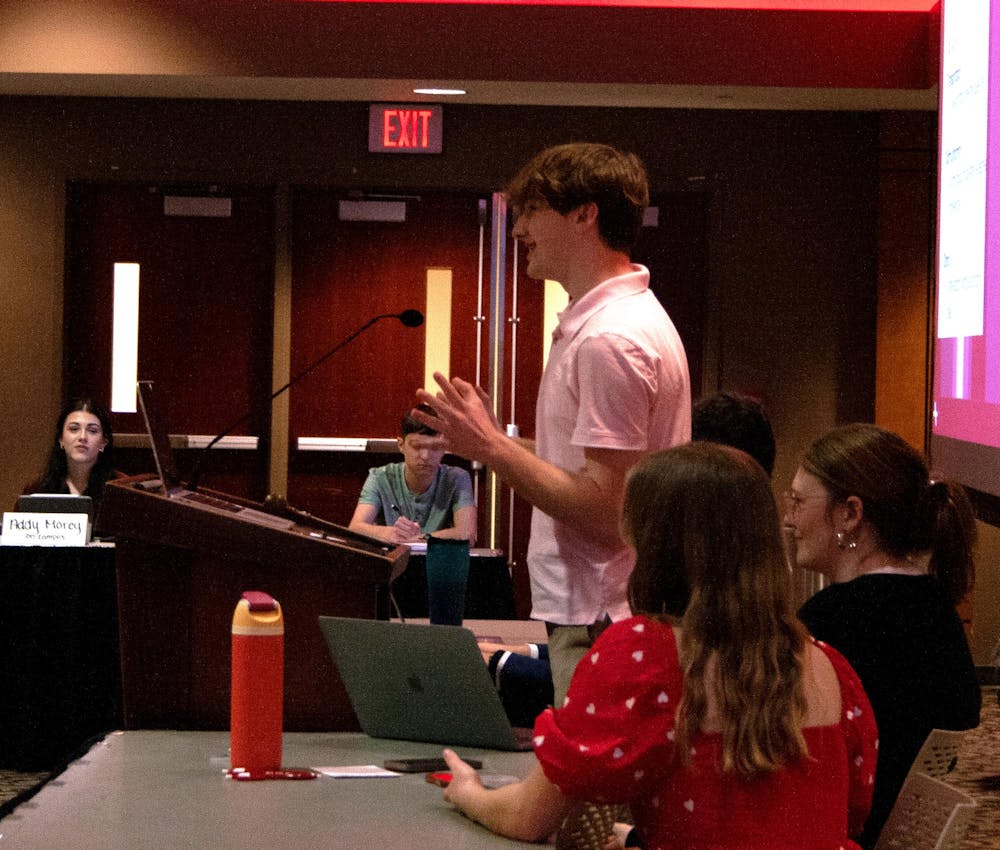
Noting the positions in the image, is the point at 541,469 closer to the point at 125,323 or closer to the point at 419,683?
the point at 419,683

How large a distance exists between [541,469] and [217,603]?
0.45 m

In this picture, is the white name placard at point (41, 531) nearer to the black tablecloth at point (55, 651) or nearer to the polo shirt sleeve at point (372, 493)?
the black tablecloth at point (55, 651)

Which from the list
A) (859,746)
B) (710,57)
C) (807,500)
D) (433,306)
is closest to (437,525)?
(433,306)

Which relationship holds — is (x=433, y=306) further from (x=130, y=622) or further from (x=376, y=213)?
(x=130, y=622)

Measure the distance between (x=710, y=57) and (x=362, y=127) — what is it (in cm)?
155

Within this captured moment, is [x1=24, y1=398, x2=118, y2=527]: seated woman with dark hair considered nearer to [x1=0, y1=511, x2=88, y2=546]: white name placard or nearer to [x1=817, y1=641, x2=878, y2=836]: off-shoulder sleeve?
[x1=0, y1=511, x2=88, y2=546]: white name placard

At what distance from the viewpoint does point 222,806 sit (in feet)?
5.10

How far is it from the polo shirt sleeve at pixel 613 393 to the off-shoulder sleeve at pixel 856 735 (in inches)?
18.1

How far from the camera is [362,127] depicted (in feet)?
21.3

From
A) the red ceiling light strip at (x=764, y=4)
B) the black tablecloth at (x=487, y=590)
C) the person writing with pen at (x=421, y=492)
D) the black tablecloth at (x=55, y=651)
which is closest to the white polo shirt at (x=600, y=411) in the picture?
the black tablecloth at (x=487, y=590)

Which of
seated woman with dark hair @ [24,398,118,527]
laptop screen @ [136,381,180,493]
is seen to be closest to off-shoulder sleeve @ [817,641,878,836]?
laptop screen @ [136,381,180,493]

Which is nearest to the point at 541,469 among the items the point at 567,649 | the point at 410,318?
the point at 567,649

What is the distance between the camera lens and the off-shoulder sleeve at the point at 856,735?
1.52 m

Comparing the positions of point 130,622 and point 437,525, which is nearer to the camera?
point 130,622
